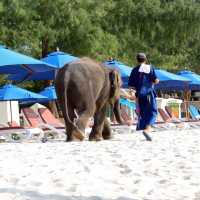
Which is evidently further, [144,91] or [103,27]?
[103,27]

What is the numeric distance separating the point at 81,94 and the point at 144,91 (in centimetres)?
133

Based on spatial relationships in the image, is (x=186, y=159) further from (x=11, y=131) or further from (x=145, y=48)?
(x=145, y=48)

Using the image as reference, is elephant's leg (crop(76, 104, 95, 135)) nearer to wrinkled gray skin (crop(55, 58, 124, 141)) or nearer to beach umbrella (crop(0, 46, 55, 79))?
wrinkled gray skin (crop(55, 58, 124, 141))

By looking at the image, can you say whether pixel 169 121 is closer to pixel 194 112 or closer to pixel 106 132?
pixel 194 112

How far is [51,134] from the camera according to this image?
1418 cm

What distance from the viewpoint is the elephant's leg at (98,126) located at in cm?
1261

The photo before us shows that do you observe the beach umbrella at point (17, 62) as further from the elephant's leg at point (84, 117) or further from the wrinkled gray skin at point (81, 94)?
the elephant's leg at point (84, 117)

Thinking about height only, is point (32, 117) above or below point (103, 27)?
below

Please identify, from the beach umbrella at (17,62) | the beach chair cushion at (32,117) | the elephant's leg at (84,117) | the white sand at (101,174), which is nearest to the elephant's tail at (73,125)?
the elephant's leg at (84,117)

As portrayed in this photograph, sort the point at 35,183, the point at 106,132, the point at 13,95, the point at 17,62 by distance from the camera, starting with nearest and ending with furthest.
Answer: the point at 35,183 → the point at 106,132 → the point at 17,62 → the point at 13,95

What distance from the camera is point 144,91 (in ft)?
37.2

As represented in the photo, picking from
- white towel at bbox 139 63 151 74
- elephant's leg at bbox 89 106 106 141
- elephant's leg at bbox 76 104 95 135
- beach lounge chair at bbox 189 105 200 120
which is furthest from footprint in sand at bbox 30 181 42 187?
beach lounge chair at bbox 189 105 200 120

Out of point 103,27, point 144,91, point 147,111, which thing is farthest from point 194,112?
point 144,91

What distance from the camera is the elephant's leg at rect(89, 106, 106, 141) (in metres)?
12.6
